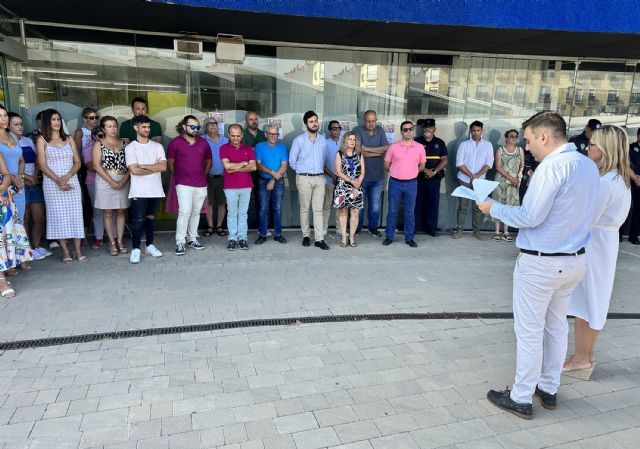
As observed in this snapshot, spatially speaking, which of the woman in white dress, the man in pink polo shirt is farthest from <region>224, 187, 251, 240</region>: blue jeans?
the woman in white dress

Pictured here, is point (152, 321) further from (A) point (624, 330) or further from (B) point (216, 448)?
(A) point (624, 330)

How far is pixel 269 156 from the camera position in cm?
704

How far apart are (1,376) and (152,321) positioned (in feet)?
4.04

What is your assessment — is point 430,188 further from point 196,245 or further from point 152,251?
point 152,251

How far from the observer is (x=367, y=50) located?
26.2ft

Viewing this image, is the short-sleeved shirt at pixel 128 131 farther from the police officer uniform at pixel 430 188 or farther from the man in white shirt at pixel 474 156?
the man in white shirt at pixel 474 156

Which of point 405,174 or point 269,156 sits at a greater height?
point 269,156

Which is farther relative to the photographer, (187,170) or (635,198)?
(635,198)

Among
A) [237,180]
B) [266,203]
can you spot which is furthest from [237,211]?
[266,203]

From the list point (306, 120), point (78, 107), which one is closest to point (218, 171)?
point (306, 120)

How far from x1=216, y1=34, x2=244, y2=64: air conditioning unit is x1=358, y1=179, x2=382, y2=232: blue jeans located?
2.85 meters

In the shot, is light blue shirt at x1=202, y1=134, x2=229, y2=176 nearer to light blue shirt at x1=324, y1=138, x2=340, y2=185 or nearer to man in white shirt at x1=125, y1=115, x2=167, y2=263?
man in white shirt at x1=125, y1=115, x2=167, y2=263

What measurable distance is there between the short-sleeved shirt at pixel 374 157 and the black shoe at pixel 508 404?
4.91 meters

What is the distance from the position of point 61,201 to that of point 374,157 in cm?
462
